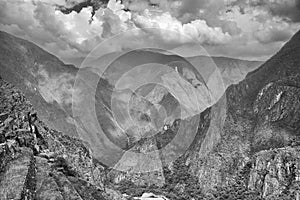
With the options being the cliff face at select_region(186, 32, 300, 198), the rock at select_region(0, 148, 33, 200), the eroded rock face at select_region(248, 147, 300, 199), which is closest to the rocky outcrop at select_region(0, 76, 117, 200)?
the rock at select_region(0, 148, 33, 200)

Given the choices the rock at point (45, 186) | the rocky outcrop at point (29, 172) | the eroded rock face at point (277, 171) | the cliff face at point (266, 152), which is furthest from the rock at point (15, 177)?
the cliff face at point (266, 152)

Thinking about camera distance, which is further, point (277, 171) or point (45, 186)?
point (277, 171)

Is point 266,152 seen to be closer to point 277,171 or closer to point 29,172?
point 277,171

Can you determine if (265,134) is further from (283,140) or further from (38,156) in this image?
(38,156)

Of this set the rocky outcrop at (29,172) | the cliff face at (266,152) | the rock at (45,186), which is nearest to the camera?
the rocky outcrop at (29,172)

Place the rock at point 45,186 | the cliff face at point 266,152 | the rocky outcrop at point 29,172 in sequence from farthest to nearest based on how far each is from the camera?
1. the cliff face at point 266,152
2. the rock at point 45,186
3. the rocky outcrop at point 29,172

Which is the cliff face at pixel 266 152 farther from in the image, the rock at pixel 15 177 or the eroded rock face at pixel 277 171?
the rock at pixel 15 177

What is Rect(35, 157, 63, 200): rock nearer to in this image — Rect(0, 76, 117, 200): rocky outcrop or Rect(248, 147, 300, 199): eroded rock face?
Rect(0, 76, 117, 200): rocky outcrop

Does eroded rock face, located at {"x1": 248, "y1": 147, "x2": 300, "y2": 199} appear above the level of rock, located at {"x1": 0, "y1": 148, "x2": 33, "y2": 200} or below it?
above

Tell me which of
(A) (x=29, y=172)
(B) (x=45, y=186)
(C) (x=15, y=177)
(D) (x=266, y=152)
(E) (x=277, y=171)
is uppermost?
(D) (x=266, y=152)

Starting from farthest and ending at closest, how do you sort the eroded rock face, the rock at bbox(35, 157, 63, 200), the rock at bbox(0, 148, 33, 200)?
the eroded rock face, the rock at bbox(35, 157, 63, 200), the rock at bbox(0, 148, 33, 200)

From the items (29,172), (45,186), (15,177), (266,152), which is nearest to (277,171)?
(266,152)

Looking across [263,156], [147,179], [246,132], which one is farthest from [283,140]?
[147,179]
